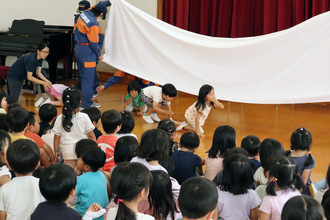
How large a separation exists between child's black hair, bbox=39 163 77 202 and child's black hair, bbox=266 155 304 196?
0.92 m

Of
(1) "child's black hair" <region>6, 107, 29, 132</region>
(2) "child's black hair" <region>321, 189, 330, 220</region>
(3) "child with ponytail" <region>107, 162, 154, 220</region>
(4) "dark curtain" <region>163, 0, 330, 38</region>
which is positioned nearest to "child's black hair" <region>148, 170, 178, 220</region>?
(3) "child with ponytail" <region>107, 162, 154, 220</region>

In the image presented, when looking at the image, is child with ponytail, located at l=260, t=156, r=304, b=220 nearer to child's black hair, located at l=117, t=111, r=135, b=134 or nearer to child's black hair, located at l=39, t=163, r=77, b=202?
child's black hair, located at l=39, t=163, r=77, b=202

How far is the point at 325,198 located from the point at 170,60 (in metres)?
3.12

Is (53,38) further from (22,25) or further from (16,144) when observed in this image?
(16,144)

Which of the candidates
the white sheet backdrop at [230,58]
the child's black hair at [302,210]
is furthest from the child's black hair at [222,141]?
the white sheet backdrop at [230,58]

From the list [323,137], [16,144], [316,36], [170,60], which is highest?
[316,36]

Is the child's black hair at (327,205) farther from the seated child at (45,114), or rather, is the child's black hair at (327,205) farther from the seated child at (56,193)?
the seated child at (45,114)

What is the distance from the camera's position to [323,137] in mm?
3861

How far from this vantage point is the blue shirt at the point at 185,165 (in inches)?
92.1

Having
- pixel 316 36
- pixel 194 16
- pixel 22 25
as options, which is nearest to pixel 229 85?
pixel 316 36

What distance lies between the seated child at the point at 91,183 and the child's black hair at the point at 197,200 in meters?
0.65

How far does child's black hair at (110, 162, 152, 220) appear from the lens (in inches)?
57.7

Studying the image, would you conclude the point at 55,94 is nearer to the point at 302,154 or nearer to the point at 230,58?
the point at 230,58

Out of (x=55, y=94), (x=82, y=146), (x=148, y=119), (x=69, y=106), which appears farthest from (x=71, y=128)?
(x=55, y=94)
